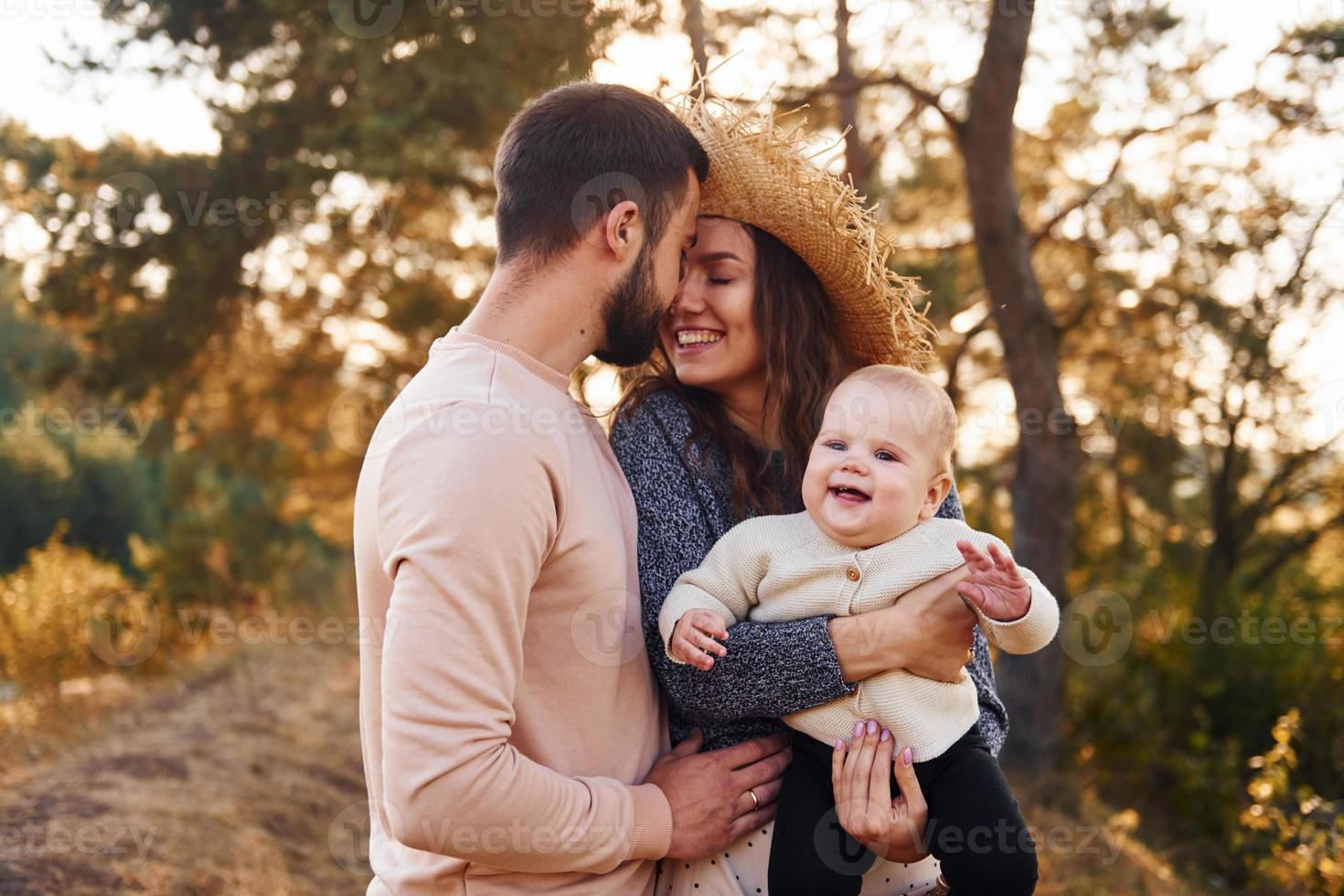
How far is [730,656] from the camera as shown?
206 centimetres

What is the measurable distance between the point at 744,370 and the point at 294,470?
34.6 ft

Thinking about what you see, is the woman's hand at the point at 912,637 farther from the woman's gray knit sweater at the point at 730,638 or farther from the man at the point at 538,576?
the man at the point at 538,576

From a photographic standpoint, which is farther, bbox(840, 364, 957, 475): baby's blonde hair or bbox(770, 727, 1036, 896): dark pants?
bbox(840, 364, 957, 475): baby's blonde hair

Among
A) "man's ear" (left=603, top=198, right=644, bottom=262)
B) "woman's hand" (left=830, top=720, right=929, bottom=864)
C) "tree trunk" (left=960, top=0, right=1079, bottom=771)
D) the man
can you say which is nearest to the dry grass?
"tree trunk" (left=960, top=0, right=1079, bottom=771)

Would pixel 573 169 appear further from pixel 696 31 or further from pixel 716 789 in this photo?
pixel 696 31

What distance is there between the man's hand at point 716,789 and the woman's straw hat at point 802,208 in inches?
45.8

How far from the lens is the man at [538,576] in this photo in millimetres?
1561

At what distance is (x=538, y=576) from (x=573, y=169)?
0.77 meters

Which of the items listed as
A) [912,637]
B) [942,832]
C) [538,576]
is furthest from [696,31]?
[942,832]

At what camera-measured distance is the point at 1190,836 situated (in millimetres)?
7668

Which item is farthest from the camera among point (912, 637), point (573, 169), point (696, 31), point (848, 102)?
point (848, 102)

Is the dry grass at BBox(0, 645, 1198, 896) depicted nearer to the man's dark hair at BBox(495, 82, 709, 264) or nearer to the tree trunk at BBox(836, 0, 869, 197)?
the man's dark hair at BBox(495, 82, 709, 264)

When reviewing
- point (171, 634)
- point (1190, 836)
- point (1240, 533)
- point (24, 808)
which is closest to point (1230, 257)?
point (1240, 533)

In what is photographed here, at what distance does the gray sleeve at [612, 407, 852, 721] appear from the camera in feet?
6.75
